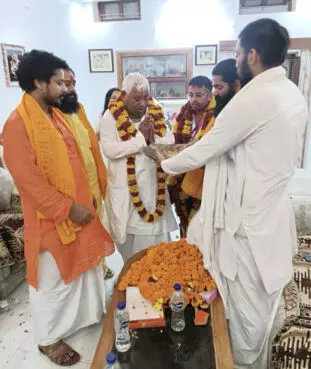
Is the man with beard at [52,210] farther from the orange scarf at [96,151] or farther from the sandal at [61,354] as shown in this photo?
the orange scarf at [96,151]

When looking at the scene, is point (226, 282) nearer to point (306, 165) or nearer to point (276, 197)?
point (276, 197)

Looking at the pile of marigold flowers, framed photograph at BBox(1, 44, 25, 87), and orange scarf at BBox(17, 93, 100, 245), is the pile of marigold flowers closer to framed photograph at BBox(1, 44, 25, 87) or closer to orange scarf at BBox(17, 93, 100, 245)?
orange scarf at BBox(17, 93, 100, 245)

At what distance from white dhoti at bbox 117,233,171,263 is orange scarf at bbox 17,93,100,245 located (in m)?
0.74

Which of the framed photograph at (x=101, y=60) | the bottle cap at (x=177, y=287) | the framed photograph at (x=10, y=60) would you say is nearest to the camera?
the bottle cap at (x=177, y=287)

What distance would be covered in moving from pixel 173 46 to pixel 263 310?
488 cm

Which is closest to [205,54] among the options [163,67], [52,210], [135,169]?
[163,67]

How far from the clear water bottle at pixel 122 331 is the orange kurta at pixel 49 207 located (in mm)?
508

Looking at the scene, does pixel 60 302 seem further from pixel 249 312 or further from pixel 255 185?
pixel 255 185

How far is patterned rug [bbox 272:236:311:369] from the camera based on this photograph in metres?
1.47

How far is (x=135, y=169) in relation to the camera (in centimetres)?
223

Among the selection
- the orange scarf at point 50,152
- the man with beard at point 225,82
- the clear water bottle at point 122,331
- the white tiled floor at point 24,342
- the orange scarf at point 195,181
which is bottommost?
the white tiled floor at point 24,342

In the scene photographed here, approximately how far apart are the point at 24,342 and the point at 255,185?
1663 mm

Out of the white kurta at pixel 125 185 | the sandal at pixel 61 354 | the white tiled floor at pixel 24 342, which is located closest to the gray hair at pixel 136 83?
the white kurta at pixel 125 185

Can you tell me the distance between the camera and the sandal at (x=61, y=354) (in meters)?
1.84
